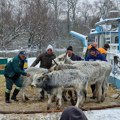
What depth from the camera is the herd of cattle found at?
903 cm

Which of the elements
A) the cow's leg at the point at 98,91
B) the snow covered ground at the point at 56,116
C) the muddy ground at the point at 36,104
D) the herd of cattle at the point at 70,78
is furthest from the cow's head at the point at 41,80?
the cow's leg at the point at 98,91

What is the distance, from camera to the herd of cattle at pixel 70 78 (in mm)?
9031

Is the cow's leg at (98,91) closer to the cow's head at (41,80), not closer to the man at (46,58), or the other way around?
the man at (46,58)

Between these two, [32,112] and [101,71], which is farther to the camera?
[101,71]

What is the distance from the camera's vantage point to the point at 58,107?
9.16 metres

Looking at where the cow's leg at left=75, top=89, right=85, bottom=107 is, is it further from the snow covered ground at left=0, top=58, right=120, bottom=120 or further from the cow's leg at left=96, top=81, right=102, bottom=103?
the cow's leg at left=96, top=81, right=102, bottom=103

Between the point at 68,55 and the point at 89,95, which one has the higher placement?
the point at 68,55

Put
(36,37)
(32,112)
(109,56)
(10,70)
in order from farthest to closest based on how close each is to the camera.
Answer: (36,37), (109,56), (10,70), (32,112)

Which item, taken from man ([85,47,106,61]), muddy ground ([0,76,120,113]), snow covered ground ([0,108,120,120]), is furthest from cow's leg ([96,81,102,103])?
snow covered ground ([0,108,120,120])

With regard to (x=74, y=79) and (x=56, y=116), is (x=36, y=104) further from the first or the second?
(x=56, y=116)

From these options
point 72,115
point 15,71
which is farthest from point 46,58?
point 72,115

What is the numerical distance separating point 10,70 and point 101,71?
2.36m

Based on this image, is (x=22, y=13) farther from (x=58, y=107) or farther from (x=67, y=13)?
(x=58, y=107)

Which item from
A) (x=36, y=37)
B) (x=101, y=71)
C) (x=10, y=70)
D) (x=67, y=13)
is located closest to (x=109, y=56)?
(x=101, y=71)
